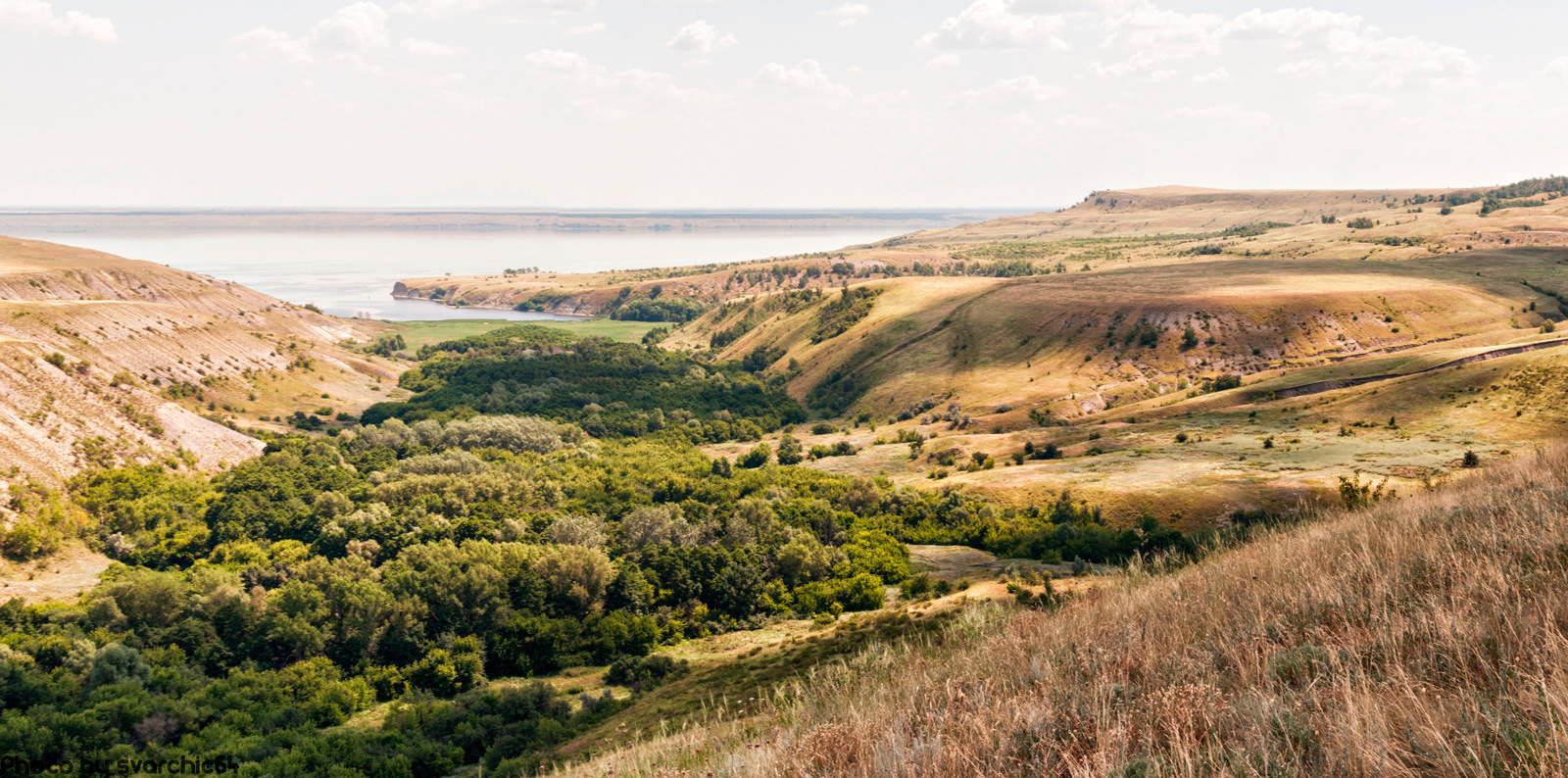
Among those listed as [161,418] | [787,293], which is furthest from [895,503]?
[787,293]

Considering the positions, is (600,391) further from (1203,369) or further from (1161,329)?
(1203,369)

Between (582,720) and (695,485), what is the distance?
37594mm

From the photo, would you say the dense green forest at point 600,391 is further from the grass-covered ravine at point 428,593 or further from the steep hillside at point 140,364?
the grass-covered ravine at point 428,593

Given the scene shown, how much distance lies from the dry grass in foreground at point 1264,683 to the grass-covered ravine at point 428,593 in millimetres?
9443

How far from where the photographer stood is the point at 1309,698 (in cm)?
732

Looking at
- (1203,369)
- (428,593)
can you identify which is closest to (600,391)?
(428,593)

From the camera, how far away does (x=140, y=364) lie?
91438mm

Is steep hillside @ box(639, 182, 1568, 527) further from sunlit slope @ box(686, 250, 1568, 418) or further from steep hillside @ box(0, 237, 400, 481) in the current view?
steep hillside @ box(0, 237, 400, 481)

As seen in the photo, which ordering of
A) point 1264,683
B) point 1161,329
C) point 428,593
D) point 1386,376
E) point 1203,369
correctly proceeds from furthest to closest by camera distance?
point 1161,329 → point 1203,369 → point 1386,376 → point 428,593 → point 1264,683

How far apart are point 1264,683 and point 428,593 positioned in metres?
43.8

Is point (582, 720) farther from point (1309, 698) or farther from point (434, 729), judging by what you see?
point (1309, 698)

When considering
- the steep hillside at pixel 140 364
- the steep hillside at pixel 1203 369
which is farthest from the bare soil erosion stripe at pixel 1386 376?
the steep hillside at pixel 140 364

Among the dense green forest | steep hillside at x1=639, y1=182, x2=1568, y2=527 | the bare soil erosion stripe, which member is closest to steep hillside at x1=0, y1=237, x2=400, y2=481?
the dense green forest

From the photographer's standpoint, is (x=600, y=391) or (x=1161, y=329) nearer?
(x=1161, y=329)
